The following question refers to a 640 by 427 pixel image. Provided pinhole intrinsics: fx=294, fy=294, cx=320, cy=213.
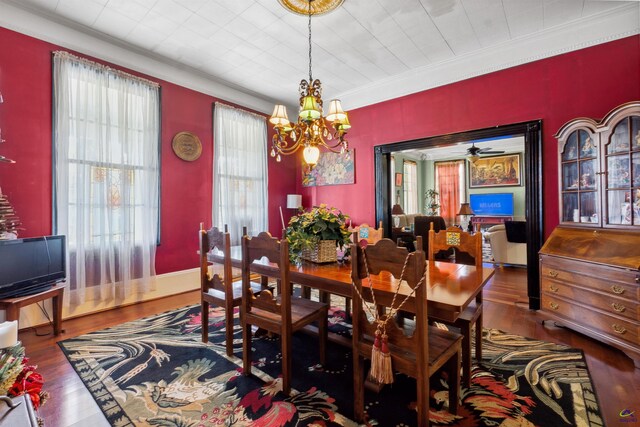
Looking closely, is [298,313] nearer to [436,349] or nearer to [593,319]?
[436,349]

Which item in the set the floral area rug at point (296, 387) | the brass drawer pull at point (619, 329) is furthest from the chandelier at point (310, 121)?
the brass drawer pull at point (619, 329)

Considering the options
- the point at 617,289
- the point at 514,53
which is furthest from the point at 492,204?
the point at 617,289

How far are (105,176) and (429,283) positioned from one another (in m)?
3.45

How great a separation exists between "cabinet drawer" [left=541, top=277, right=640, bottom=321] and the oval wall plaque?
4.36m

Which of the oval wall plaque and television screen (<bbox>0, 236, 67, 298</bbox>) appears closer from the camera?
television screen (<bbox>0, 236, 67, 298</bbox>)

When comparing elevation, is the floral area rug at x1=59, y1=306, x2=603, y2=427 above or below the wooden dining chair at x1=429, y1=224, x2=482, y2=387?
below

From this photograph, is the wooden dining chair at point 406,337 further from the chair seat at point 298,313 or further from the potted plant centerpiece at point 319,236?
the potted plant centerpiece at point 319,236

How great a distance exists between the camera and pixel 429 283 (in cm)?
170

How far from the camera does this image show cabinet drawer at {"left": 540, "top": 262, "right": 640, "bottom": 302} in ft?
7.06

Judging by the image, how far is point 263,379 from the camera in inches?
77.9

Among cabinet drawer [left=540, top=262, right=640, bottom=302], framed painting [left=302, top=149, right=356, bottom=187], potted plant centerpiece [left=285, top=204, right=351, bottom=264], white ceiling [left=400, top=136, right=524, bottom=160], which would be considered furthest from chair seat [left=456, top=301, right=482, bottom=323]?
white ceiling [left=400, top=136, right=524, bottom=160]

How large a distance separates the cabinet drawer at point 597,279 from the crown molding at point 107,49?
4.60 m

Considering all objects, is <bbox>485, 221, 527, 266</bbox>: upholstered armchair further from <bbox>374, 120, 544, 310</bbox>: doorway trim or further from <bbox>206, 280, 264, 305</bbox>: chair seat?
<bbox>206, 280, 264, 305</bbox>: chair seat

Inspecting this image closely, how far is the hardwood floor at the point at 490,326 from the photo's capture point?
5.48ft
